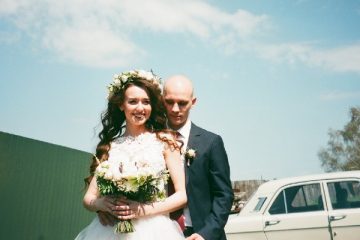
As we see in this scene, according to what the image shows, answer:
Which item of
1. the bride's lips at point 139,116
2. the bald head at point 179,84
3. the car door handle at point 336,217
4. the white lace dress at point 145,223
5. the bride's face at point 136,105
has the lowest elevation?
the car door handle at point 336,217

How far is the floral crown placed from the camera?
322cm

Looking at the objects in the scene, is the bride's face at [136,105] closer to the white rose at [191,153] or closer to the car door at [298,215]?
the white rose at [191,153]

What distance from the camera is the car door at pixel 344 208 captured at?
6.22 m

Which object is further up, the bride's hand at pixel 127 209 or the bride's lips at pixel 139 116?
the bride's lips at pixel 139 116

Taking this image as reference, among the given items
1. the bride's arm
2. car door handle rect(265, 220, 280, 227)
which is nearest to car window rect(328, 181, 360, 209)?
car door handle rect(265, 220, 280, 227)

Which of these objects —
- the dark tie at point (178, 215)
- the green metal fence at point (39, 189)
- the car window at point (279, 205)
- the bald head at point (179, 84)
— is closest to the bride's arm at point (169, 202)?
the dark tie at point (178, 215)

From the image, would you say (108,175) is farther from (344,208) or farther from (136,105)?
(344,208)

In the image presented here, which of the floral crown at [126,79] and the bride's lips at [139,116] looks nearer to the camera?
the bride's lips at [139,116]

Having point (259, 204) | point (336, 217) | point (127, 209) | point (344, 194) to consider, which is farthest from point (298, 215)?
point (127, 209)

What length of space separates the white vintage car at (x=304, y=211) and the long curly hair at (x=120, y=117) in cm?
413

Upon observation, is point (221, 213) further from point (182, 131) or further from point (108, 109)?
point (108, 109)

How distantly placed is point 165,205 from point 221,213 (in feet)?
1.42

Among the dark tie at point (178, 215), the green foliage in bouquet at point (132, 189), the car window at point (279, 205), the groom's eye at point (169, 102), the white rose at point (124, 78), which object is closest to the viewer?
the green foliage in bouquet at point (132, 189)

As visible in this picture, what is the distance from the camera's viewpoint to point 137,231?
2701mm
